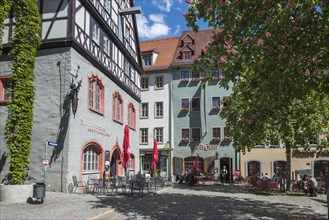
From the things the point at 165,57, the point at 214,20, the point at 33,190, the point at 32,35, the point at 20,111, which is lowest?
the point at 33,190

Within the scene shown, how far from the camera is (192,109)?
38.9m

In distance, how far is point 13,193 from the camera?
44.2ft

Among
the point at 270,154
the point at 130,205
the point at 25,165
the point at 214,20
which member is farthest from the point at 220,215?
the point at 270,154

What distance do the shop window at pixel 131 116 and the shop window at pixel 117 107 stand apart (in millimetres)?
2328

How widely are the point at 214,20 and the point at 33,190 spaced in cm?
867

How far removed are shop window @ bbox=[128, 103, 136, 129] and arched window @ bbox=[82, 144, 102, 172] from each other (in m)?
7.94

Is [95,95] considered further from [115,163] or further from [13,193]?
[13,193]

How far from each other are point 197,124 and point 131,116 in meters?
10.6

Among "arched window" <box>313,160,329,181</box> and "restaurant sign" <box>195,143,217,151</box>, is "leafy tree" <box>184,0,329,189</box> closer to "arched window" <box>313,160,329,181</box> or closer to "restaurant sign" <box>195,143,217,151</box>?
"arched window" <box>313,160,329,181</box>

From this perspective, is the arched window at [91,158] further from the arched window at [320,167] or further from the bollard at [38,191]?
the arched window at [320,167]

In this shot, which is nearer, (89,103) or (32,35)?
(32,35)

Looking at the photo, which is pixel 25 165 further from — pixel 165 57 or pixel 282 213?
pixel 165 57

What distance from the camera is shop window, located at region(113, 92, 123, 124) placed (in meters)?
25.2

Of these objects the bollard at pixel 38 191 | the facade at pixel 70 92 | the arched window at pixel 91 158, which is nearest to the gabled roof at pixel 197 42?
the facade at pixel 70 92
